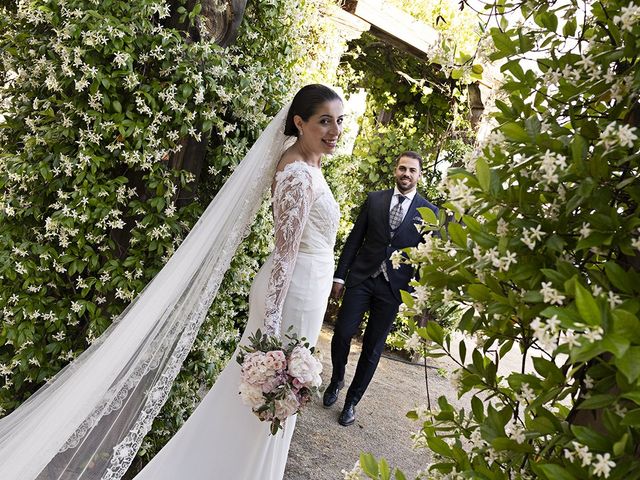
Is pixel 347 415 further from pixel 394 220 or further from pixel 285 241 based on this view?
pixel 285 241

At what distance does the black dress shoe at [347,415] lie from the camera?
15.3ft

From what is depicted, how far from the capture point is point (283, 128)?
294 cm

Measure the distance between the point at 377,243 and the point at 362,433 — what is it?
1490 mm

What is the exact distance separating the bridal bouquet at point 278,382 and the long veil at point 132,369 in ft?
1.72

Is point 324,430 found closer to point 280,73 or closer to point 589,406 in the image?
point 280,73

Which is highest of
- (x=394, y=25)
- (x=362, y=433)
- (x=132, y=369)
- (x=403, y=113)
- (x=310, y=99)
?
(x=394, y=25)

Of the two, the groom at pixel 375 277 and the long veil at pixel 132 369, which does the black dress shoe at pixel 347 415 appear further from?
the long veil at pixel 132 369

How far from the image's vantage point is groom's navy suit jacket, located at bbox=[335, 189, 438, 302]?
4750 millimetres

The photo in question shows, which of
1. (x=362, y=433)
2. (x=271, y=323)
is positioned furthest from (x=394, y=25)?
(x=271, y=323)

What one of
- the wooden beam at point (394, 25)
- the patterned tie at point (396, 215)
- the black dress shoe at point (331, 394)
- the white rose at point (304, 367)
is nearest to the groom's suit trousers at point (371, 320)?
the black dress shoe at point (331, 394)

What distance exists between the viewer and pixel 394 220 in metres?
4.82

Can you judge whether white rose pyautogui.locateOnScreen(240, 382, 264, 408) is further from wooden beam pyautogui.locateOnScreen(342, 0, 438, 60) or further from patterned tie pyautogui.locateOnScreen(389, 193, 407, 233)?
wooden beam pyautogui.locateOnScreen(342, 0, 438, 60)

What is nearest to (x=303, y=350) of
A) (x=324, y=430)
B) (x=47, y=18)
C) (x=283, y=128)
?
(x=283, y=128)

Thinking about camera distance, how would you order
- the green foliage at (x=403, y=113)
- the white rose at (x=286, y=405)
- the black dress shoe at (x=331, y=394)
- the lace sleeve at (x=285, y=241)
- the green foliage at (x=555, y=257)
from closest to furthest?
the green foliage at (x=555, y=257) → the white rose at (x=286, y=405) → the lace sleeve at (x=285, y=241) → the black dress shoe at (x=331, y=394) → the green foliage at (x=403, y=113)
